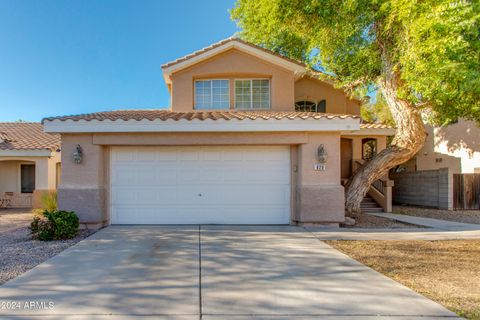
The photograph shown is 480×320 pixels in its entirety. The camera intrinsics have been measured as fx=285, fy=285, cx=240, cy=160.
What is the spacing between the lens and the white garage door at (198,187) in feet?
31.0

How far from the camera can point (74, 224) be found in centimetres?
795

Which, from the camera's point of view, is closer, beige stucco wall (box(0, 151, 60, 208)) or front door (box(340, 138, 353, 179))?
beige stucco wall (box(0, 151, 60, 208))

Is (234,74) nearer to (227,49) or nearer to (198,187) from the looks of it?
(227,49)

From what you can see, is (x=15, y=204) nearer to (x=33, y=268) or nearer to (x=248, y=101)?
(x=33, y=268)

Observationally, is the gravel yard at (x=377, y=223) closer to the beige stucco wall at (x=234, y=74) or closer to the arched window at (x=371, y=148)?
the arched window at (x=371, y=148)

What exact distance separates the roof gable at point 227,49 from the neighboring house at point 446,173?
375 inches

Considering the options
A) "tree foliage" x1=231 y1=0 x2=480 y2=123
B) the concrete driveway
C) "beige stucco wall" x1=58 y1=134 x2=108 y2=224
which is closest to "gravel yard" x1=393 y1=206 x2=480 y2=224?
"tree foliage" x1=231 y1=0 x2=480 y2=123

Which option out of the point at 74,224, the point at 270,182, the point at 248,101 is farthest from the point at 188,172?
the point at 248,101

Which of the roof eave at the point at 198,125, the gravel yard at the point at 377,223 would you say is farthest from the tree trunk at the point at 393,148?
the roof eave at the point at 198,125

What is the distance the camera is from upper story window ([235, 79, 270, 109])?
39.3 ft

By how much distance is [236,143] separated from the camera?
29.8 ft

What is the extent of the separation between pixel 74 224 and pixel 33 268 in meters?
2.65

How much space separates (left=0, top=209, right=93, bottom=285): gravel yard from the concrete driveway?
0.33m

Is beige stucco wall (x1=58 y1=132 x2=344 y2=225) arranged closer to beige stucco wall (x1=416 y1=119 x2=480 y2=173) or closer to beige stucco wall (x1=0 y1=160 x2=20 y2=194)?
beige stucco wall (x1=0 y1=160 x2=20 y2=194)
